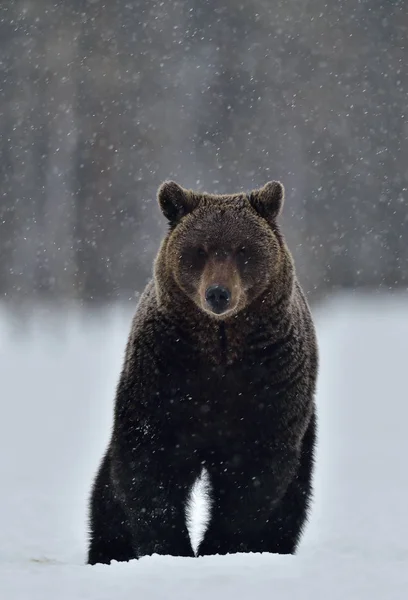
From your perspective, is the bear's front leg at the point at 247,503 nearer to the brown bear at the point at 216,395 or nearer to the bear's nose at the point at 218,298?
the brown bear at the point at 216,395

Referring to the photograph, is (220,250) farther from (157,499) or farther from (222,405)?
(157,499)

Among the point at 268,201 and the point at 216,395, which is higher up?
the point at 268,201

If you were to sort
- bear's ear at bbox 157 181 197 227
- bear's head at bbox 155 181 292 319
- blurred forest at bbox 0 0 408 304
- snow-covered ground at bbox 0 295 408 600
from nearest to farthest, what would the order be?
snow-covered ground at bbox 0 295 408 600 < bear's head at bbox 155 181 292 319 < bear's ear at bbox 157 181 197 227 < blurred forest at bbox 0 0 408 304

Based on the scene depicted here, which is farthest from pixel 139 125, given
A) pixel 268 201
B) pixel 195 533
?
pixel 268 201

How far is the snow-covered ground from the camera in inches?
157

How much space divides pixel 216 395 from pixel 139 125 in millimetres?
18310

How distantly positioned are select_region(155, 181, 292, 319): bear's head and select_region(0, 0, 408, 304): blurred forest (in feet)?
53.7

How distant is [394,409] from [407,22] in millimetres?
15555

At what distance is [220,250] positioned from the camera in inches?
208

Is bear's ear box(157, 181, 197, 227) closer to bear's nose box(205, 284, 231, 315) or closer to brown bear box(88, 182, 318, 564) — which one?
brown bear box(88, 182, 318, 564)

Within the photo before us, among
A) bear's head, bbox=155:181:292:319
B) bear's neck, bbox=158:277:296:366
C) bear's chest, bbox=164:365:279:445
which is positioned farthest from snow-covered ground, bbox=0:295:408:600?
bear's head, bbox=155:181:292:319

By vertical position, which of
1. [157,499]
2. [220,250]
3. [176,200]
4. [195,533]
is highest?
[176,200]

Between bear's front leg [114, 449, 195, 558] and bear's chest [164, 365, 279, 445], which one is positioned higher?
bear's chest [164, 365, 279, 445]

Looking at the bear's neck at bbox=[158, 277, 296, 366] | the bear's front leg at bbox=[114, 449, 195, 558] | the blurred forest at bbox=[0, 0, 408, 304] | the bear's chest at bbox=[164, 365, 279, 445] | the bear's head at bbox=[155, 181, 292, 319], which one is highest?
the blurred forest at bbox=[0, 0, 408, 304]
